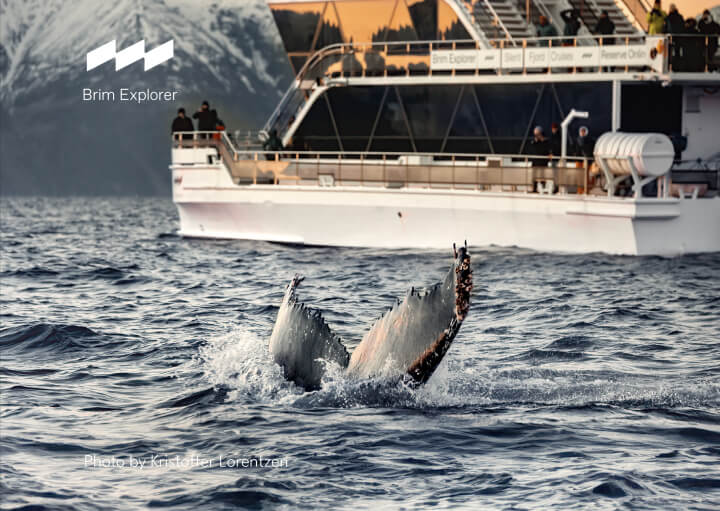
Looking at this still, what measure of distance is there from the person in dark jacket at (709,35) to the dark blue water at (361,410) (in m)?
9.99

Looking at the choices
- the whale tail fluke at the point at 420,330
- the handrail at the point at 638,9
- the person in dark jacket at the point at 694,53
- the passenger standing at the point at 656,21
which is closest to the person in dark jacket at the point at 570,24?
the handrail at the point at 638,9

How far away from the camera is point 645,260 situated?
29.1 metres

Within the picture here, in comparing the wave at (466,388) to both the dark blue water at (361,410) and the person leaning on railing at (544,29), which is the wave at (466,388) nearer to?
the dark blue water at (361,410)

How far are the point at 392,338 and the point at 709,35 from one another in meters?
22.5

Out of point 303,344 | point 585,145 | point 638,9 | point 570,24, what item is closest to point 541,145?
point 585,145

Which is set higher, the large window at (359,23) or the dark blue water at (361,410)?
the large window at (359,23)

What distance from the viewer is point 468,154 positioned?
1350 inches

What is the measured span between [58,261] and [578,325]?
1624 centimetres

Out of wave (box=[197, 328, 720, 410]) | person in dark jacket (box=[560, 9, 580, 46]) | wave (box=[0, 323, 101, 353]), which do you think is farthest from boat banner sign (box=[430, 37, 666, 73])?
wave (box=[197, 328, 720, 410])

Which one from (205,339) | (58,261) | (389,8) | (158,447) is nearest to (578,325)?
(205,339)

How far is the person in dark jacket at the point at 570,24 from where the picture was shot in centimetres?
3503

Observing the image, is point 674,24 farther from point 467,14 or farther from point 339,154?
point 339,154

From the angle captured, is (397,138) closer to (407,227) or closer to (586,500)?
(407,227)

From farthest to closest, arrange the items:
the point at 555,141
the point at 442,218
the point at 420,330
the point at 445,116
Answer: the point at 445,116 < the point at 555,141 < the point at 442,218 < the point at 420,330
